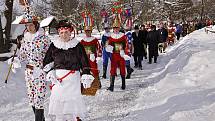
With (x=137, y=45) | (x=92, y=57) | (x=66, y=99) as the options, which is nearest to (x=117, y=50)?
(x=92, y=57)

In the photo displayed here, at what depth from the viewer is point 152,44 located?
16.6 metres

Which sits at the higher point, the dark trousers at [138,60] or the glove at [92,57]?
the glove at [92,57]

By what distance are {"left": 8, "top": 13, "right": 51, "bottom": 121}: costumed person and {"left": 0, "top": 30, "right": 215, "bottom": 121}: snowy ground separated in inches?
53.9

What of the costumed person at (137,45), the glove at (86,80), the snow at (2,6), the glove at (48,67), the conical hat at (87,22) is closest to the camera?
the glove at (86,80)

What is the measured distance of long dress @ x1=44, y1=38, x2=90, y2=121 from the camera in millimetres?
5406

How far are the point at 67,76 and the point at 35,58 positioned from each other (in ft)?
3.29

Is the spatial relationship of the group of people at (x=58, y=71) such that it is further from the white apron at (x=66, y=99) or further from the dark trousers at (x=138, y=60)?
the dark trousers at (x=138, y=60)

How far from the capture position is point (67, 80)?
5445mm

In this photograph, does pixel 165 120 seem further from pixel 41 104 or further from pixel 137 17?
pixel 137 17

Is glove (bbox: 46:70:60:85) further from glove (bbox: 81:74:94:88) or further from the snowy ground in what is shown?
the snowy ground

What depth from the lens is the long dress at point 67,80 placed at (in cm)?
541

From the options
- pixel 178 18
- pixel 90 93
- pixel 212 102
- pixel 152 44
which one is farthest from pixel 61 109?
pixel 178 18

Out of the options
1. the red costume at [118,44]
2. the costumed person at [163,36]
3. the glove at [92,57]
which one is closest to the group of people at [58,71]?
the glove at [92,57]

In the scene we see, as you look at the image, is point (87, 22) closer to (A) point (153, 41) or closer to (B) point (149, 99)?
(B) point (149, 99)
